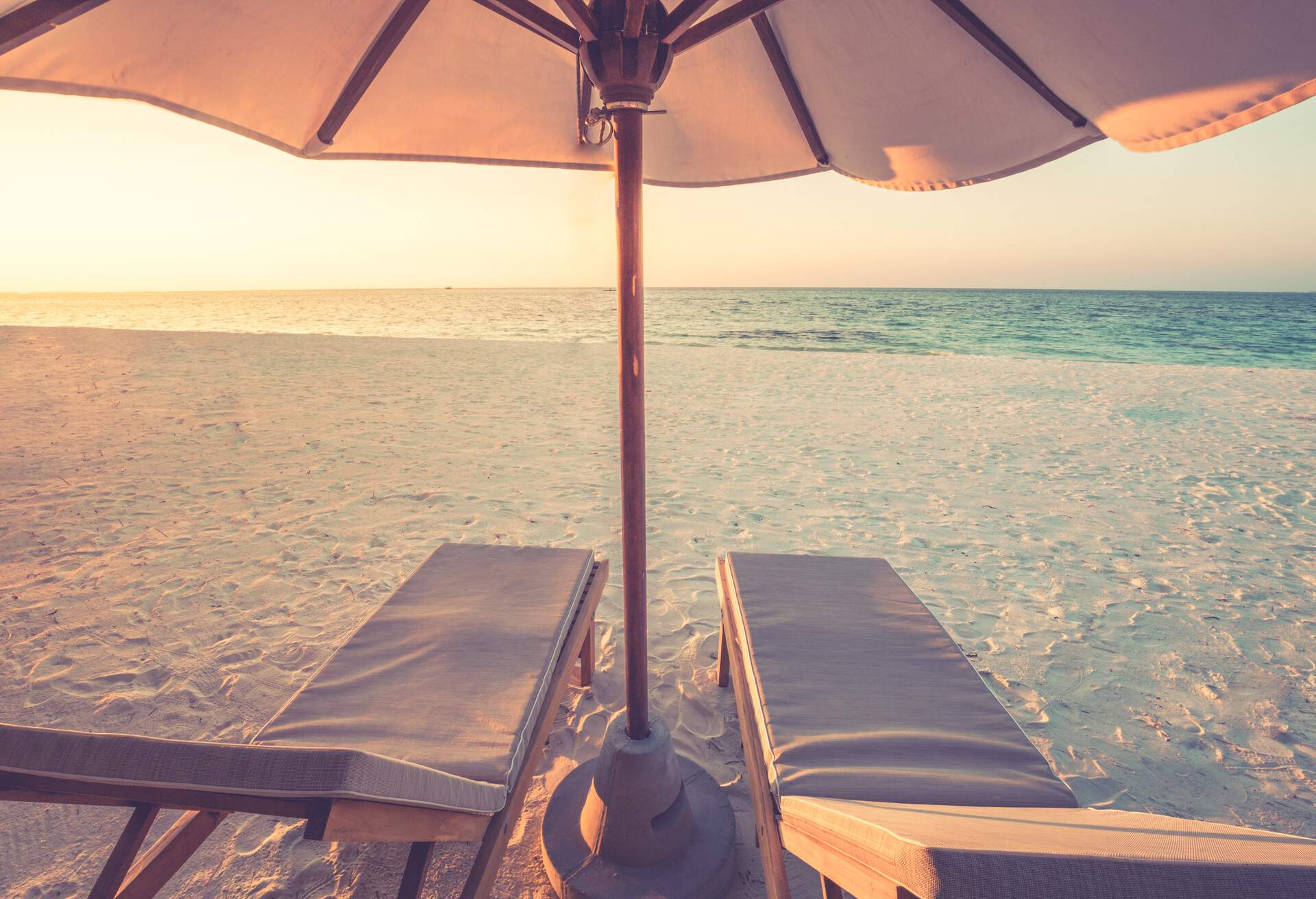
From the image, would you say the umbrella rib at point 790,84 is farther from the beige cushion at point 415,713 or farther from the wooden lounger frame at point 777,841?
the beige cushion at point 415,713

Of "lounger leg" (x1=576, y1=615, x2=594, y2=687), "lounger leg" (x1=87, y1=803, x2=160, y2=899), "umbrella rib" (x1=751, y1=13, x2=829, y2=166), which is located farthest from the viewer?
"lounger leg" (x1=576, y1=615, x2=594, y2=687)

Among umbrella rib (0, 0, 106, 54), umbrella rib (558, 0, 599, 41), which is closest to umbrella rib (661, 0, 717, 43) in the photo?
umbrella rib (558, 0, 599, 41)

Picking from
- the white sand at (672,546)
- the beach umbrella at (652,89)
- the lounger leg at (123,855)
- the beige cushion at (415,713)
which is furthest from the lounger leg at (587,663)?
the lounger leg at (123,855)

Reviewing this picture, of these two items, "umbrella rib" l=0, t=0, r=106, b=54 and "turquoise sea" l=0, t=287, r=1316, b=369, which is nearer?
"umbrella rib" l=0, t=0, r=106, b=54

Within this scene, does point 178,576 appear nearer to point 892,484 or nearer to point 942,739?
point 942,739

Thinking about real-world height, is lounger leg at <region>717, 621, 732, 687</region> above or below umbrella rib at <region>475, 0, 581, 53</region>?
below

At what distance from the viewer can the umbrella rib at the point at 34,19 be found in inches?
47.1

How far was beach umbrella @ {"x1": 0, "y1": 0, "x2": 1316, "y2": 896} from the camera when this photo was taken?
141cm

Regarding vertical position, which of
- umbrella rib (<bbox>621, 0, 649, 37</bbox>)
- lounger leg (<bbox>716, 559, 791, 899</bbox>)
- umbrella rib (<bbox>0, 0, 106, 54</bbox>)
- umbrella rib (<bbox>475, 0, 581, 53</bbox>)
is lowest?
lounger leg (<bbox>716, 559, 791, 899</bbox>)

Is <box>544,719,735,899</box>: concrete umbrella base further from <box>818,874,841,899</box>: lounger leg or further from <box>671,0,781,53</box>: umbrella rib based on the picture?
<box>671,0,781,53</box>: umbrella rib

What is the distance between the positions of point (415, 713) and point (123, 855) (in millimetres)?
657

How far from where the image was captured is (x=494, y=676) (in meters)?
1.91

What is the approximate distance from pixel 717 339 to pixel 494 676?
2133 centimetres

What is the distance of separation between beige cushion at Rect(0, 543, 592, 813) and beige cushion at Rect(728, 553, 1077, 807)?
0.72 meters
